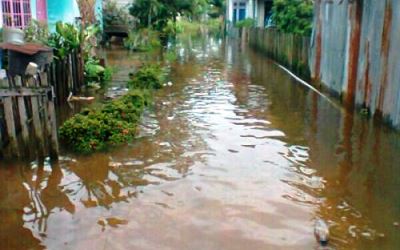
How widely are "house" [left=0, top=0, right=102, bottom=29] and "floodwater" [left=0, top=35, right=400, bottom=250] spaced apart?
7350mm

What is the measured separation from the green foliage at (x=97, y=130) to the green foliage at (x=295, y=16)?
10.8 metres

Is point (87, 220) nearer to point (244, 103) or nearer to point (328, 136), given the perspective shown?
point (328, 136)

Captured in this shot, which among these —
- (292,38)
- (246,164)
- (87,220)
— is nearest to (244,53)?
(292,38)

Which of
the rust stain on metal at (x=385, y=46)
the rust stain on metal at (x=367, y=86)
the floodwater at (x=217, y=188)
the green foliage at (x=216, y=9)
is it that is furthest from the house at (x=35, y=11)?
the green foliage at (x=216, y=9)

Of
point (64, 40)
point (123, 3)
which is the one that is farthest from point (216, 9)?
point (64, 40)

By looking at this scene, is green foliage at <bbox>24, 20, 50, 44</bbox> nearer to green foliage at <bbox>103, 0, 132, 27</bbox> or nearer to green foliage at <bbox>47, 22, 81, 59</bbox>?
green foliage at <bbox>47, 22, 81, 59</bbox>

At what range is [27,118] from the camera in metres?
6.64

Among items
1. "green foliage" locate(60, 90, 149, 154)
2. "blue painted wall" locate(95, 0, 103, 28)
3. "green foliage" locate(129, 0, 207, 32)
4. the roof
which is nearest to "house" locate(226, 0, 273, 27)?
"green foliage" locate(129, 0, 207, 32)

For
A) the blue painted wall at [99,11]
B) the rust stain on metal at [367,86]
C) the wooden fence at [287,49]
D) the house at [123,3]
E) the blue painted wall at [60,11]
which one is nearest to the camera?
the rust stain on metal at [367,86]

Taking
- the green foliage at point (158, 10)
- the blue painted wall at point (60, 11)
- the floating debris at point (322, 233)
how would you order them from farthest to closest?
the green foliage at point (158, 10) < the blue painted wall at point (60, 11) < the floating debris at point (322, 233)

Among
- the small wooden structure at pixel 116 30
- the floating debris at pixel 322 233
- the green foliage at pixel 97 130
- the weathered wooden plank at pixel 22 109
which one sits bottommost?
the floating debris at pixel 322 233

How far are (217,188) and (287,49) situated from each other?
13563mm

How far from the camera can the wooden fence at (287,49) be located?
615 inches

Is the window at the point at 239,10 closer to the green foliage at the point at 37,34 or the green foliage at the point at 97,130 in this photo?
the green foliage at the point at 37,34
